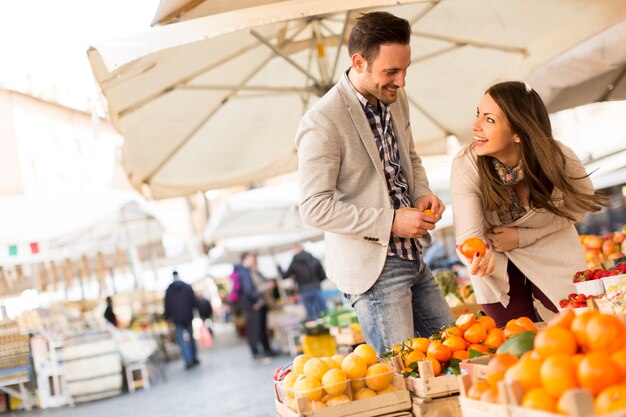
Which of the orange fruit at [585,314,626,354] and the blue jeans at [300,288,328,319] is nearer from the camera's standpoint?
the orange fruit at [585,314,626,354]

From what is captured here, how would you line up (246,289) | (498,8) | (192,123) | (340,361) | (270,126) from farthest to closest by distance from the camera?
(246,289), (270,126), (192,123), (498,8), (340,361)

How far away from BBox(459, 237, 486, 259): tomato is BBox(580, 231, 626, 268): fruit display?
3.74 meters

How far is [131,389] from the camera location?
15.3 metres

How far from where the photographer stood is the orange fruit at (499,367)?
→ 247cm

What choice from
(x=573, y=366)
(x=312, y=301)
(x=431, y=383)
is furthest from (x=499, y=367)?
(x=312, y=301)

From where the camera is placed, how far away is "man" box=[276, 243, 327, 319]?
16.6m

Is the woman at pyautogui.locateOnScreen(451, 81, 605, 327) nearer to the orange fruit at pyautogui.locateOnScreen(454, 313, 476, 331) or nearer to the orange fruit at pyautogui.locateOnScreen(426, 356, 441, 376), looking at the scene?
the orange fruit at pyautogui.locateOnScreen(454, 313, 476, 331)

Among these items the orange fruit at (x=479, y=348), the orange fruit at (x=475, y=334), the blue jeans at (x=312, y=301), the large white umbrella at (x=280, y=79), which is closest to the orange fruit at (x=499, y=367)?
the orange fruit at (x=479, y=348)

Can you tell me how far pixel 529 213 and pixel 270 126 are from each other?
17.1 feet

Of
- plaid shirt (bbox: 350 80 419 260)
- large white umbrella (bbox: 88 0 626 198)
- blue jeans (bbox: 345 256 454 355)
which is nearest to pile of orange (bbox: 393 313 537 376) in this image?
blue jeans (bbox: 345 256 454 355)

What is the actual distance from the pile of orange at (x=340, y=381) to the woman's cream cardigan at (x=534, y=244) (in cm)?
99

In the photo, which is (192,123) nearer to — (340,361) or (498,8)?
(498,8)

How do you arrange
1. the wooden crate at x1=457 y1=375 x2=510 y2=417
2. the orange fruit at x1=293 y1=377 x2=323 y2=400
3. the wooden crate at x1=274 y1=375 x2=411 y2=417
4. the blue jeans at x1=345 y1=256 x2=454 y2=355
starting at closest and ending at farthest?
the wooden crate at x1=457 y1=375 x2=510 y2=417, the wooden crate at x1=274 y1=375 x2=411 y2=417, the orange fruit at x1=293 y1=377 x2=323 y2=400, the blue jeans at x1=345 y1=256 x2=454 y2=355

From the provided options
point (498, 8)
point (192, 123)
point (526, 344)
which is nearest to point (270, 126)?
point (192, 123)
